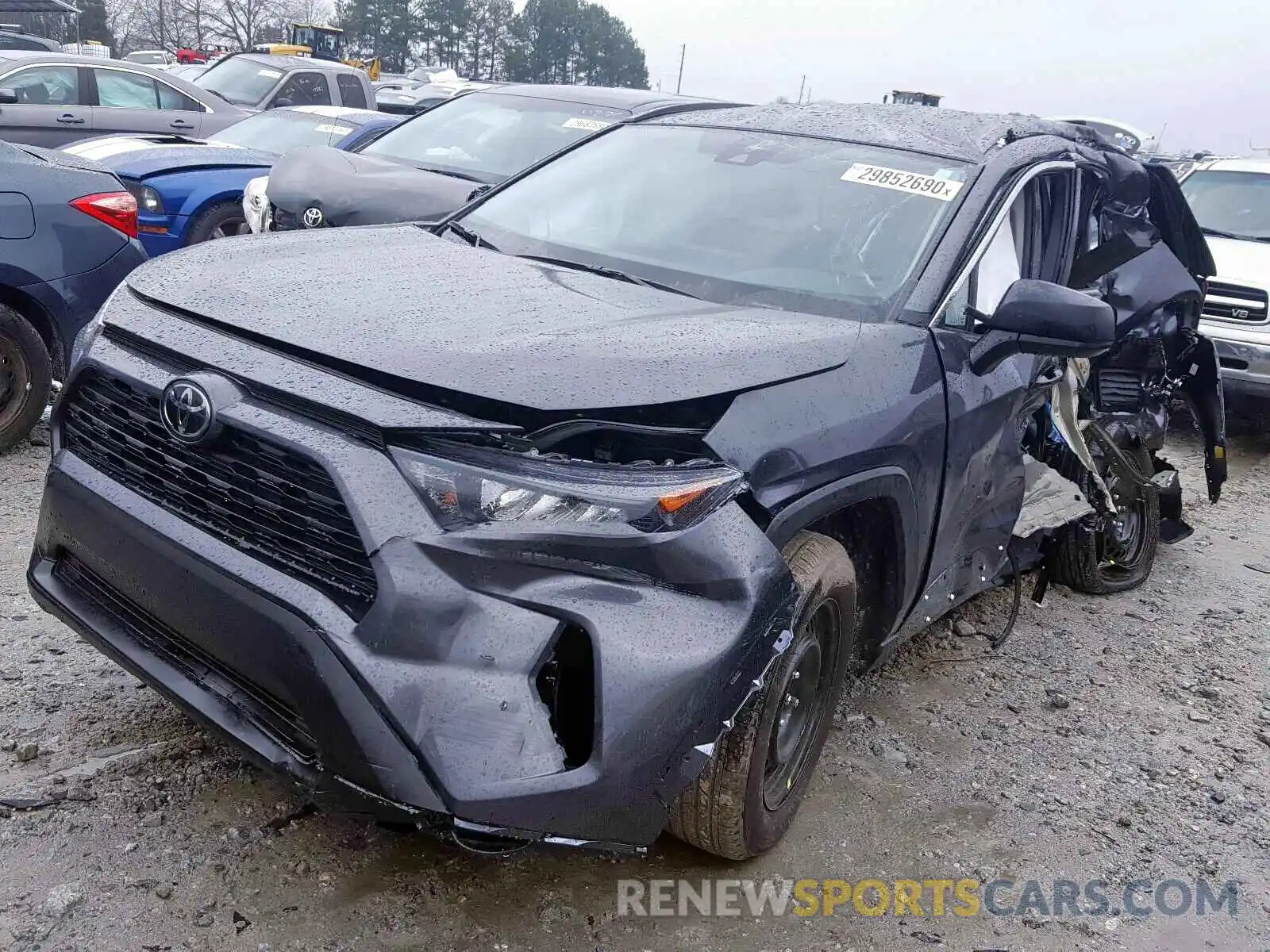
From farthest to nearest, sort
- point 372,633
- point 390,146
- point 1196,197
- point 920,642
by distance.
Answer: point 1196,197 → point 390,146 → point 920,642 → point 372,633

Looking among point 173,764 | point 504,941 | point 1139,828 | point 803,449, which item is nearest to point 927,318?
point 803,449

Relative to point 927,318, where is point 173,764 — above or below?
below

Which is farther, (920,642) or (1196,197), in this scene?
(1196,197)

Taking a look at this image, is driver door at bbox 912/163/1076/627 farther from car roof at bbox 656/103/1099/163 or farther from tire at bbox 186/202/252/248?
tire at bbox 186/202/252/248

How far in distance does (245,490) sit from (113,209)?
340 cm

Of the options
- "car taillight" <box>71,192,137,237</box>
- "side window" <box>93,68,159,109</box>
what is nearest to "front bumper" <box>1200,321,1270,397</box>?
"car taillight" <box>71,192,137,237</box>

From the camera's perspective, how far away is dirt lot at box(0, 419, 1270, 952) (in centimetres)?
234

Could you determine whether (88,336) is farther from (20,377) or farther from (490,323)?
(20,377)

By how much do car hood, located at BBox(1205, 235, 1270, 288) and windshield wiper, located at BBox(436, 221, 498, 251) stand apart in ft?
20.8

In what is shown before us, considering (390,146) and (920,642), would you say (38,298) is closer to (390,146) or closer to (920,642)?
(390,146)

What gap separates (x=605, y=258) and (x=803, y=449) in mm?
1125

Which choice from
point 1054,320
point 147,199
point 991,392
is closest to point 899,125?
point 991,392

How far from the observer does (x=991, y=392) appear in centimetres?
316

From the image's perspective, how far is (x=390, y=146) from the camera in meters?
6.98
